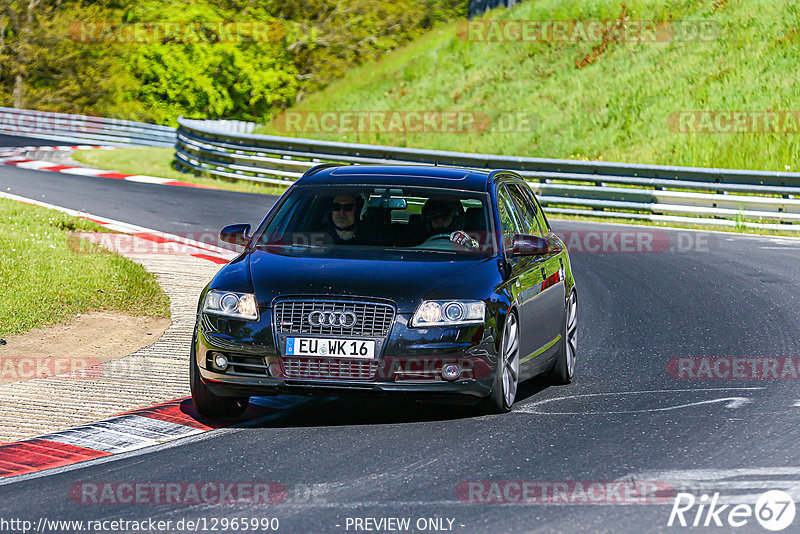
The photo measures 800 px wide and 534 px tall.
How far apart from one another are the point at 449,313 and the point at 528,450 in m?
1.01

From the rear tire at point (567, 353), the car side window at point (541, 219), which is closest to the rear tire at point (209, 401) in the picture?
the rear tire at point (567, 353)

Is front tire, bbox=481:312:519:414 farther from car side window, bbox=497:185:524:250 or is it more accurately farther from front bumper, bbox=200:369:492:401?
car side window, bbox=497:185:524:250

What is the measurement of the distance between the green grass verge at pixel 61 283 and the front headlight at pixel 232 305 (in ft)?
12.3

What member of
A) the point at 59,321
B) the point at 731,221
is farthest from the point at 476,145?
the point at 59,321

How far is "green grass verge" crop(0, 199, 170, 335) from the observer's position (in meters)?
11.4

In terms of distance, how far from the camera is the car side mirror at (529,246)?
8.27 m

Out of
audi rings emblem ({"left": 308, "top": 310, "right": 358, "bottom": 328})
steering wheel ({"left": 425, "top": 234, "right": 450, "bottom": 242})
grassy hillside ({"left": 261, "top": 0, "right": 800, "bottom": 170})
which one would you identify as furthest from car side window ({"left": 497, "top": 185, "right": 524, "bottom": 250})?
grassy hillside ({"left": 261, "top": 0, "right": 800, "bottom": 170})

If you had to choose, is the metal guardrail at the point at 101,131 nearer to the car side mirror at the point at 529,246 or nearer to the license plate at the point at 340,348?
the car side mirror at the point at 529,246

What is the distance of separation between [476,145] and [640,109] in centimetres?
451

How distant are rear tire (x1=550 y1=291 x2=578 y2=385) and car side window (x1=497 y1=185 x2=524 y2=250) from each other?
2.69 ft

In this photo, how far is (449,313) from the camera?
291 inches

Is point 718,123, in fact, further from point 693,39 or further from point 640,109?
point 693,39

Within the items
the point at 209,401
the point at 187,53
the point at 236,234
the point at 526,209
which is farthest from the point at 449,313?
the point at 187,53

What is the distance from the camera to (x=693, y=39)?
35438mm
